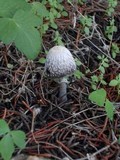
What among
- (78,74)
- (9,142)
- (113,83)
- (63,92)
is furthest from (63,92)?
(9,142)

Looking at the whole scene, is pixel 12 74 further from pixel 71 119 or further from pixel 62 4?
pixel 62 4

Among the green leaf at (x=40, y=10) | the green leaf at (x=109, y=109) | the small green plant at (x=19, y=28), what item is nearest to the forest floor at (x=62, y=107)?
the green leaf at (x=109, y=109)

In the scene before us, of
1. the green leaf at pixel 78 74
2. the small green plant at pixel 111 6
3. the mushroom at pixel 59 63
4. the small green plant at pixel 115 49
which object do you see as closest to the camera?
the mushroom at pixel 59 63

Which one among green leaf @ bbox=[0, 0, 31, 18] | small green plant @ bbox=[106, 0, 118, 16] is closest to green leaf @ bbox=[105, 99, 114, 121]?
green leaf @ bbox=[0, 0, 31, 18]

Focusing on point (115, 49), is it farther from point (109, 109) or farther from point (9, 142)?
point (9, 142)

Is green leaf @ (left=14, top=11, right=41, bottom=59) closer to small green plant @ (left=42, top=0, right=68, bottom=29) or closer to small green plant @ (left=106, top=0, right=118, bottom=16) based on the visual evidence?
small green plant @ (left=42, top=0, right=68, bottom=29)

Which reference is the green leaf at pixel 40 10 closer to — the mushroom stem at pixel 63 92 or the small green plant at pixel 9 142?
the mushroom stem at pixel 63 92
